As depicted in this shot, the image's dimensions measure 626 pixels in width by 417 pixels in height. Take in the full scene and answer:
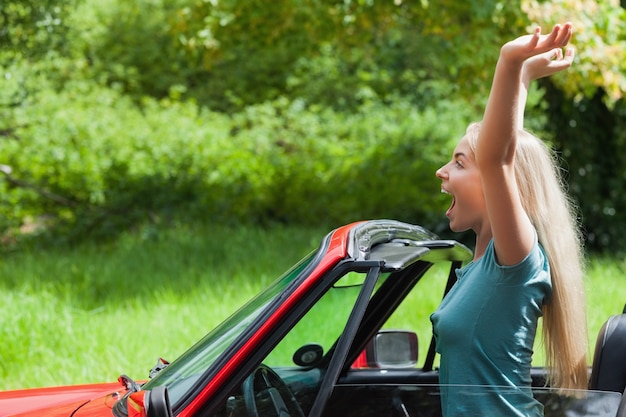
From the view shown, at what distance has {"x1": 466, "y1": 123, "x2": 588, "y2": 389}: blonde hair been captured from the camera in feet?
6.84

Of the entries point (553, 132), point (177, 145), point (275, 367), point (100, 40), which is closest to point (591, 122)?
point (553, 132)

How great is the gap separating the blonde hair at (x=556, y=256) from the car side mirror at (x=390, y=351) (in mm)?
1117

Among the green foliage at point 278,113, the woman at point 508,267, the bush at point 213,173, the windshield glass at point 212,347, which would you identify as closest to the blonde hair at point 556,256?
the woman at point 508,267

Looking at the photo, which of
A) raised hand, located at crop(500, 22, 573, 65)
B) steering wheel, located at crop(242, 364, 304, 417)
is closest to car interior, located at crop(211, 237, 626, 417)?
steering wheel, located at crop(242, 364, 304, 417)

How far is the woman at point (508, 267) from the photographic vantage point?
193 centimetres

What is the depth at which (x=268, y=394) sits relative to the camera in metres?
2.22

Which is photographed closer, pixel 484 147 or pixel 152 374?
pixel 484 147

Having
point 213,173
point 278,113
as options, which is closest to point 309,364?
point 213,173

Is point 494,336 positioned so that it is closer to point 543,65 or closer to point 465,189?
point 465,189

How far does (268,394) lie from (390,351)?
1187 mm

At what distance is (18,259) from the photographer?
955cm

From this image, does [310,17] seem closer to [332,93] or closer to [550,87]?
[550,87]

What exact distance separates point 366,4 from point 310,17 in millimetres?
837

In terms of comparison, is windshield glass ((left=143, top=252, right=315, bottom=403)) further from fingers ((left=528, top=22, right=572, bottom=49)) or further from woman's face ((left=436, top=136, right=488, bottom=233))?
fingers ((left=528, top=22, right=572, bottom=49))
